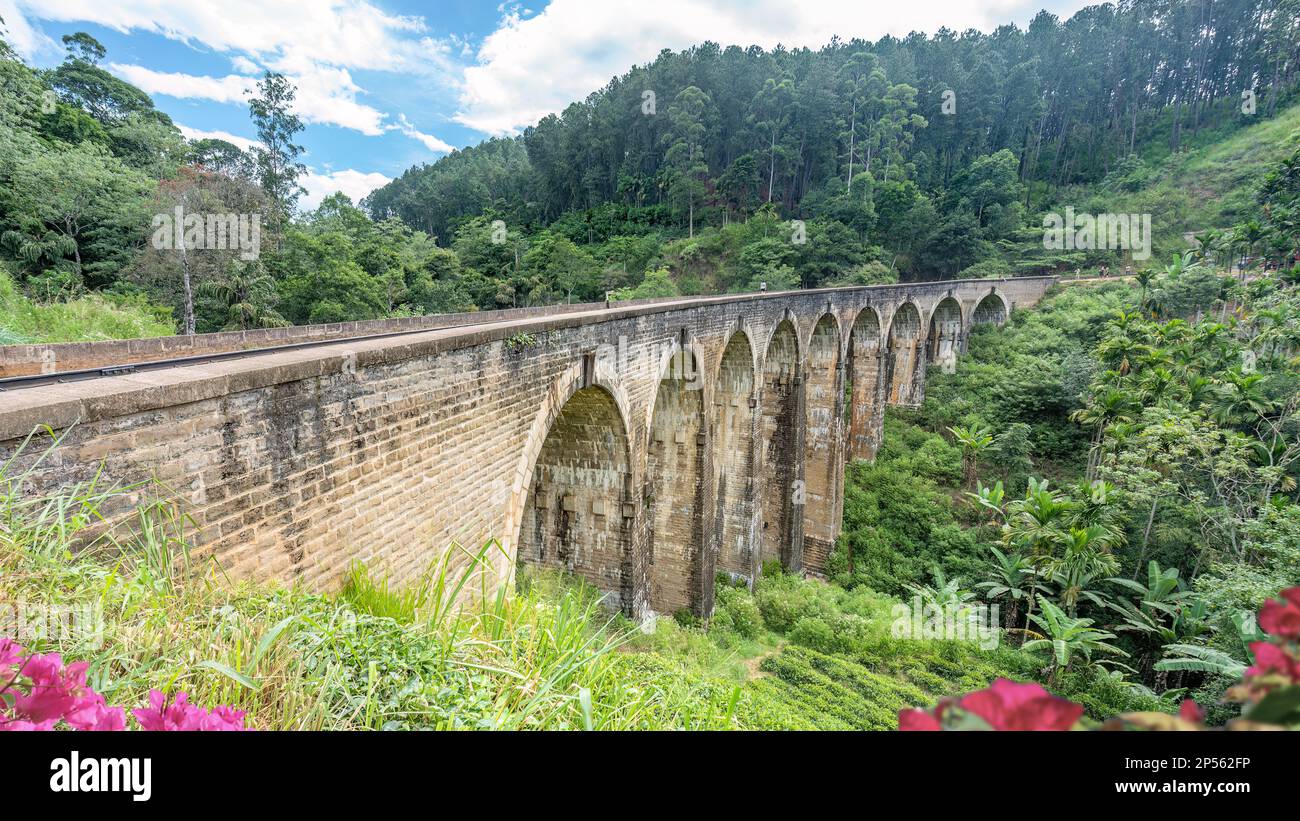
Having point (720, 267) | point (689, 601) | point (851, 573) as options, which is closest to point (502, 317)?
point (689, 601)

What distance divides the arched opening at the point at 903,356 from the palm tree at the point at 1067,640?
500 inches

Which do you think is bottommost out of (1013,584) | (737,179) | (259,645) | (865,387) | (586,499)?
(1013,584)

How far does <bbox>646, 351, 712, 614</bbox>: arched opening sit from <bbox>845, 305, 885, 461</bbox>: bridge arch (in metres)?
11.4

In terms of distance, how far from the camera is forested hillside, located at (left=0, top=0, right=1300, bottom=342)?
64.2ft

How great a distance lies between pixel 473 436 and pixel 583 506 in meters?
4.82

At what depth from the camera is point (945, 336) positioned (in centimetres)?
2856

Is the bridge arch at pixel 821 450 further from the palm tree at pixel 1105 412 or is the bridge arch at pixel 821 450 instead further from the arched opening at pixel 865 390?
the palm tree at pixel 1105 412

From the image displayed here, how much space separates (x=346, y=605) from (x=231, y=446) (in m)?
1.17

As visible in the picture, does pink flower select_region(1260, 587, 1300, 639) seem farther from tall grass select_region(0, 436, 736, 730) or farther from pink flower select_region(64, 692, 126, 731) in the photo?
pink flower select_region(64, 692, 126, 731)

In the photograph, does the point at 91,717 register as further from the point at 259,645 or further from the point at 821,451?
the point at 821,451

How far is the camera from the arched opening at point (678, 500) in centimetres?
1199

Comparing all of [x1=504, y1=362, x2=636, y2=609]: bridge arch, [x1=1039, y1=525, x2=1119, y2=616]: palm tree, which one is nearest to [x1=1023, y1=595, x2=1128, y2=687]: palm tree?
[x1=1039, y1=525, x2=1119, y2=616]: palm tree
